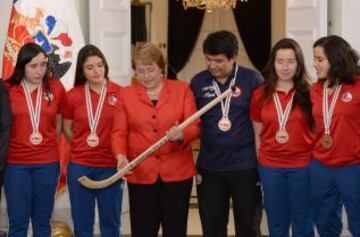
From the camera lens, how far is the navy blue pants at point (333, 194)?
3211 mm

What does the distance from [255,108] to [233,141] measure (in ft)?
0.70

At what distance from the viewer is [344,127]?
3199 millimetres

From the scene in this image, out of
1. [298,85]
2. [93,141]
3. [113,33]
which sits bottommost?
[93,141]

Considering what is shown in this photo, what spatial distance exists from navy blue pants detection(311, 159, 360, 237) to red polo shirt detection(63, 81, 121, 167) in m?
1.19

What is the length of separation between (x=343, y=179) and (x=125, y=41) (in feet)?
9.20

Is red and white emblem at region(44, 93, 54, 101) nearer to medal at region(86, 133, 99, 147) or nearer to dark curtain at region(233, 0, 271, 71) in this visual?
medal at region(86, 133, 99, 147)

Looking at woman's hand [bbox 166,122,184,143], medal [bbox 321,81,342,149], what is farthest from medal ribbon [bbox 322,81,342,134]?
woman's hand [bbox 166,122,184,143]

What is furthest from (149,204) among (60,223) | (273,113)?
(60,223)

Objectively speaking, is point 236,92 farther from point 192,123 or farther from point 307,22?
point 307,22

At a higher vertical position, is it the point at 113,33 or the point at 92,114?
the point at 113,33

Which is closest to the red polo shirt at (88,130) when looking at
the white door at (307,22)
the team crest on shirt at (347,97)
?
the team crest on shirt at (347,97)

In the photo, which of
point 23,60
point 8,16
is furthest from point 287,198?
point 8,16

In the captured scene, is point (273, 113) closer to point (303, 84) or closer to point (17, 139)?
point (303, 84)

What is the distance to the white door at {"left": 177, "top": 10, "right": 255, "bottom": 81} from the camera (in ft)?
33.2
